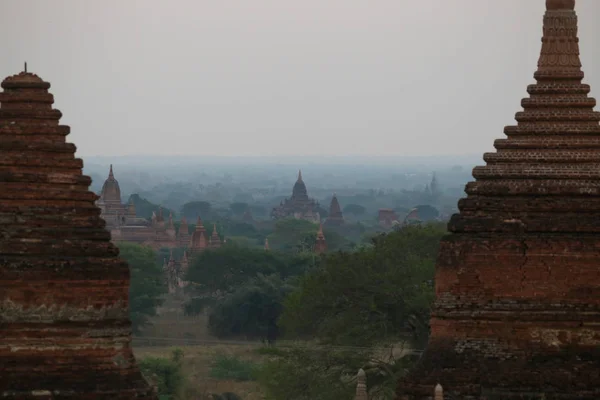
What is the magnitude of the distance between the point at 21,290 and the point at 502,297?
4.55 metres

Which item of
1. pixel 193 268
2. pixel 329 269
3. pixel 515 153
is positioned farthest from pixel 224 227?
pixel 515 153

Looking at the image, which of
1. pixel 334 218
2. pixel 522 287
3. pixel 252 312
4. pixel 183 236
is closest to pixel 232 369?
pixel 252 312

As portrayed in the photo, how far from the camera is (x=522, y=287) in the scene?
24766 millimetres

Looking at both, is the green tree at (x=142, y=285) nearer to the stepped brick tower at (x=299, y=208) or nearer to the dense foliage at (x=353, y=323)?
the dense foliage at (x=353, y=323)

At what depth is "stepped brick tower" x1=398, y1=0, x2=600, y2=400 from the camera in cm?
2448

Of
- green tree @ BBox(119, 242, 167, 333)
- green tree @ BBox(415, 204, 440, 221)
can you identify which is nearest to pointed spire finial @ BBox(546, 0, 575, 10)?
green tree @ BBox(119, 242, 167, 333)

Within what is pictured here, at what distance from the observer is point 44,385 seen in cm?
2411

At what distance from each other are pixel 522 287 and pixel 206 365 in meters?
35.3

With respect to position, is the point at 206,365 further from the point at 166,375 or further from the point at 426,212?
the point at 426,212

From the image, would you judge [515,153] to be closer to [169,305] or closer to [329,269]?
[329,269]

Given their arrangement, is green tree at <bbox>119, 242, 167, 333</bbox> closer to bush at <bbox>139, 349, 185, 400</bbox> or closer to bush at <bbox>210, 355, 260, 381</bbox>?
bush at <bbox>210, 355, 260, 381</bbox>

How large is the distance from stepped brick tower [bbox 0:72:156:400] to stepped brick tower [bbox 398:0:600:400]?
2.82m

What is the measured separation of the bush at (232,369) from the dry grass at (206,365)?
0.58 feet

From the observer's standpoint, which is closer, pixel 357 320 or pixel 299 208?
pixel 357 320
